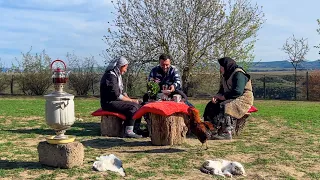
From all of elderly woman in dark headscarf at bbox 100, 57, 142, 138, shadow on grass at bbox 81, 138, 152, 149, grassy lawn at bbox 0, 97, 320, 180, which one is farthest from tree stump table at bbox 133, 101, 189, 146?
elderly woman in dark headscarf at bbox 100, 57, 142, 138

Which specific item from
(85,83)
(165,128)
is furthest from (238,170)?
(85,83)

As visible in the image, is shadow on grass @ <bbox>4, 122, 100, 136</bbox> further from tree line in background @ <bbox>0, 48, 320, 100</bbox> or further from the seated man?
tree line in background @ <bbox>0, 48, 320, 100</bbox>

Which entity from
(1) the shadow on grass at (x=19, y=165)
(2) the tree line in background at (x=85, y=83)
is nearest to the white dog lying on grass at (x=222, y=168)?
(1) the shadow on grass at (x=19, y=165)

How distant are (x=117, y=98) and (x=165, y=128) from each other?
142 cm

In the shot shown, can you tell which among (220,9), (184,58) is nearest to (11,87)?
(184,58)

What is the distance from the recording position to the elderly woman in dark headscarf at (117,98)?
7.40 meters

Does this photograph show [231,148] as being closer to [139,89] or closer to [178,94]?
[178,94]

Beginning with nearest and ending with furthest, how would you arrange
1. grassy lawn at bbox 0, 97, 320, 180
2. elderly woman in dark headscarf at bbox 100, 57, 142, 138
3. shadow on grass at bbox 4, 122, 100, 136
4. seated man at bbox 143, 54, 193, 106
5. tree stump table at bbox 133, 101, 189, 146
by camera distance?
grassy lawn at bbox 0, 97, 320, 180, tree stump table at bbox 133, 101, 189, 146, elderly woman in dark headscarf at bbox 100, 57, 142, 138, shadow on grass at bbox 4, 122, 100, 136, seated man at bbox 143, 54, 193, 106

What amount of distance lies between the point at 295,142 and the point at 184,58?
1192 cm

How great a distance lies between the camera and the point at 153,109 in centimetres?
650

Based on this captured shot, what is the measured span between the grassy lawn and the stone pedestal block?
0.30ft

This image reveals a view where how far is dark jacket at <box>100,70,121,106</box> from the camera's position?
7473 mm

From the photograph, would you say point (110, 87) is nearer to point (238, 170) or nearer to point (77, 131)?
point (77, 131)

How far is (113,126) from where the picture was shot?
751cm
